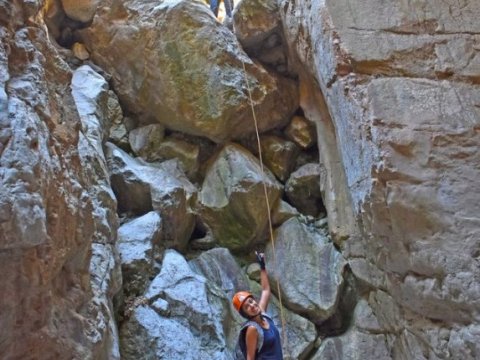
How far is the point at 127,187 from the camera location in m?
7.09

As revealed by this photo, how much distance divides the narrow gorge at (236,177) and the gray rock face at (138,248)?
0.03 meters

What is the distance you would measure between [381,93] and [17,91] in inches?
130

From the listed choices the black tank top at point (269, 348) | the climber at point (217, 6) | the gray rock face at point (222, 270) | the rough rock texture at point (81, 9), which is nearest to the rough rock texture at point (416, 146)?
the black tank top at point (269, 348)

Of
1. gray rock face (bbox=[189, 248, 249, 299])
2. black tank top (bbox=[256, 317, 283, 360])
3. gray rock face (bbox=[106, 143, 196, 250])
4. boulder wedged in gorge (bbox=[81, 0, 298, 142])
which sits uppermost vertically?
boulder wedged in gorge (bbox=[81, 0, 298, 142])

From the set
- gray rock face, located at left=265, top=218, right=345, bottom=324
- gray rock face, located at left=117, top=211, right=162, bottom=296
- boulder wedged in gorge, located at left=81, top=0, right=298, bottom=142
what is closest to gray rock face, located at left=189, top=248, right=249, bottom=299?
gray rock face, located at left=265, top=218, right=345, bottom=324

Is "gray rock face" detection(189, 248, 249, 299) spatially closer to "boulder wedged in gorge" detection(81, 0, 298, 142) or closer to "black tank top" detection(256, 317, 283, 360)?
"boulder wedged in gorge" detection(81, 0, 298, 142)

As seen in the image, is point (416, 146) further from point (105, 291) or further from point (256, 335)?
point (105, 291)

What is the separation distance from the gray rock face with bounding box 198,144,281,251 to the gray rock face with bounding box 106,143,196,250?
0.43 meters

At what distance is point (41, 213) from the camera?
301 cm

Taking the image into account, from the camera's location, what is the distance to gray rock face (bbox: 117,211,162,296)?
19.4ft

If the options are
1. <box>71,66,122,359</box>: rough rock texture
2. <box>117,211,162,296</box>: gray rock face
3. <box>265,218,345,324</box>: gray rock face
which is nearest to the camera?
<box>71,66,122,359</box>: rough rock texture

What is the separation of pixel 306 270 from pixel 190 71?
12.7ft

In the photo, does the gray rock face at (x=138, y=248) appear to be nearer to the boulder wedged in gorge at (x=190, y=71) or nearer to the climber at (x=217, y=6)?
the boulder wedged in gorge at (x=190, y=71)

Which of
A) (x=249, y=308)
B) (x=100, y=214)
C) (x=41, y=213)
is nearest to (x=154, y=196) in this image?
(x=100, y=214)
